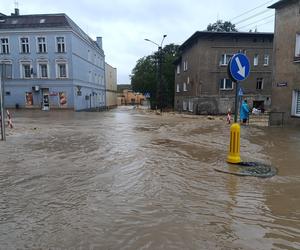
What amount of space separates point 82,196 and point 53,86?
1423 inches

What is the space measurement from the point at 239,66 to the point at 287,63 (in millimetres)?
11458

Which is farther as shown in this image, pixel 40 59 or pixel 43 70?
pixel 43 70

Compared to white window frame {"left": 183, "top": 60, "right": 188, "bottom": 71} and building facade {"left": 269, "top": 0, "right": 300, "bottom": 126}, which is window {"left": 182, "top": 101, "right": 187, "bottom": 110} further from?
building facade {"left": 269, "top": 0, "right": 300, "bottom": 126}

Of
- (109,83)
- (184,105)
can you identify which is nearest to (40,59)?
(184,105)

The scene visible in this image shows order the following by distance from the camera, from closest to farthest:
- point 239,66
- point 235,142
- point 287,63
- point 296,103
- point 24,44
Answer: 1. point 235,142
2. point 239,66
3. point 296,103
4. point 287,63
5. point 24,44

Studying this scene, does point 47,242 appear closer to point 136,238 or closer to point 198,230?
point 136,238

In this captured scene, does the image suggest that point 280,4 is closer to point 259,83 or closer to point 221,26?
point 259,83

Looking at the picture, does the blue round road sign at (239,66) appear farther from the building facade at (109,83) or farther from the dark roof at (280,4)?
the building facade at (109,83)

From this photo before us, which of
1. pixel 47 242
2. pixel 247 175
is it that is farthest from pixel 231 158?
pixel 47 242

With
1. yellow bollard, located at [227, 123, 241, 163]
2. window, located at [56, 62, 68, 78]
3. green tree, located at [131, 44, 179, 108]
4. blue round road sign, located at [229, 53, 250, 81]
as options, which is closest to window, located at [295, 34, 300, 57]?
blue round road sign, located at [229, 53, 250, 81]

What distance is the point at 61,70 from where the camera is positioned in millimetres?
39125

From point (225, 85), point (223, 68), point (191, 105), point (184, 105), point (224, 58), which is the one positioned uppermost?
point (224, 58)

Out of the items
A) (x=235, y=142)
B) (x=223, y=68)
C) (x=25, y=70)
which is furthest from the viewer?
(x=25, y=70)

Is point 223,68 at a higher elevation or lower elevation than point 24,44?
lower
